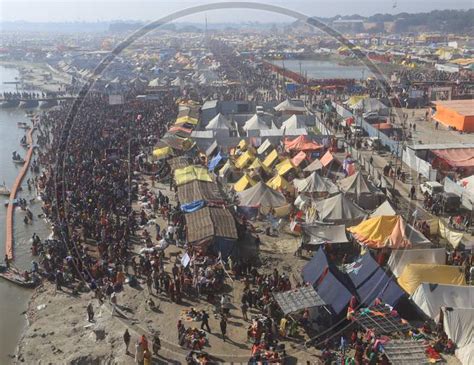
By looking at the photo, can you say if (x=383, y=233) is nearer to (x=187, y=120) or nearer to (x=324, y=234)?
(x=324, y=234)

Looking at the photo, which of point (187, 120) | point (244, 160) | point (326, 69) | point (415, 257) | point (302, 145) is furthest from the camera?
point (326, 69)

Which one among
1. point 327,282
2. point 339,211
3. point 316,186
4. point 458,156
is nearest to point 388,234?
point 339,211

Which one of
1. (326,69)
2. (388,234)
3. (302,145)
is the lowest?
(388,234)

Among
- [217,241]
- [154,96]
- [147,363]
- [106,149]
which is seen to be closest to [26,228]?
[106,149]

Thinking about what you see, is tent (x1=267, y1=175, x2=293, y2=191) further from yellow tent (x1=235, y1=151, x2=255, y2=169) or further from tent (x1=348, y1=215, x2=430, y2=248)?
tent (x1=348, y1=215, x2=430, y2=248)

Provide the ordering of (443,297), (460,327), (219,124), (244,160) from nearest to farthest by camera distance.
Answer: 1. (460,327)
2. (443,297)
3. (244,160)
4. (219,124)

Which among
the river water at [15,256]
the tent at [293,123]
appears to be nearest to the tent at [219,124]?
the tent at [293,123]

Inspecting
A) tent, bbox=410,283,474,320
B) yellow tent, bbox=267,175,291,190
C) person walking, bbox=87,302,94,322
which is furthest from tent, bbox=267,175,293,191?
person walking, bbox=87,302,94,322

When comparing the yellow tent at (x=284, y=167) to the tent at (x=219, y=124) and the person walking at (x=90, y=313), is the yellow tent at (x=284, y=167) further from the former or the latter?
the person walking at (x=90, y=313)
